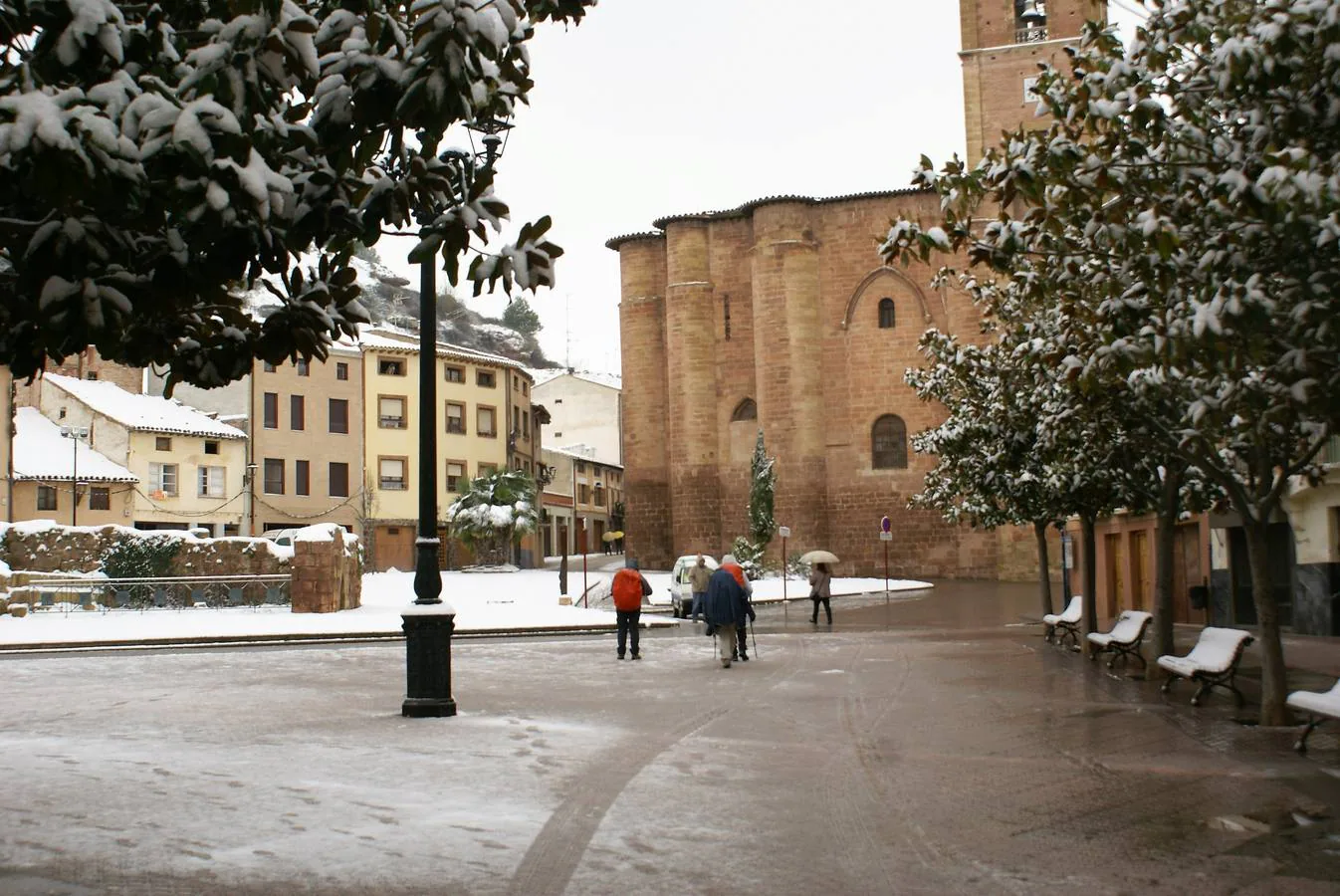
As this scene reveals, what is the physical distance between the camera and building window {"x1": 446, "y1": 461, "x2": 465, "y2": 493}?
2403 inches

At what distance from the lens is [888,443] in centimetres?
5525

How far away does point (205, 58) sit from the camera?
447 centimetres

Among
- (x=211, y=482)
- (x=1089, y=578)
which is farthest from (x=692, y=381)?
(x=1089, y=578)

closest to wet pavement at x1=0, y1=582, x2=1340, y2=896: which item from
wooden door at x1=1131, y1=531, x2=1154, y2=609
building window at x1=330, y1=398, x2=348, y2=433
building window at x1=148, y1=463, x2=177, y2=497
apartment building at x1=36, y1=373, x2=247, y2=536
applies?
wooden door at x1=1131, y1=531, x2=1154, y2=609

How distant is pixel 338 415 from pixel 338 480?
2.80m

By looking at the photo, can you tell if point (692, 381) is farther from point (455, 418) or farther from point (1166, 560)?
point (1166, 560)

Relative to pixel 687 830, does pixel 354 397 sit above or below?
above

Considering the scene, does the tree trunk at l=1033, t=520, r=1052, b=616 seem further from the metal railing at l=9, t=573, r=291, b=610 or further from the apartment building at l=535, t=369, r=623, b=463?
the apartment building at l=535, t=369, r=623, b=463

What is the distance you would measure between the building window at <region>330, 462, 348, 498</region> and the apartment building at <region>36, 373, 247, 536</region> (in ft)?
13.7

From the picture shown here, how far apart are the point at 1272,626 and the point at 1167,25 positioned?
5.31 metres

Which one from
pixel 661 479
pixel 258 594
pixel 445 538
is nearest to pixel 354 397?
pixel 445 538

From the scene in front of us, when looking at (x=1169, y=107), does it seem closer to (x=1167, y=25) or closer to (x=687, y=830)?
(x=1167, y=25)

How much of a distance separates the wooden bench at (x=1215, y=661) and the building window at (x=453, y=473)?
49.4 m

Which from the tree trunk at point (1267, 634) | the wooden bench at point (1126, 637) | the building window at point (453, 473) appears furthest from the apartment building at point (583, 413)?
the tree trunk at point (1267, 634)
